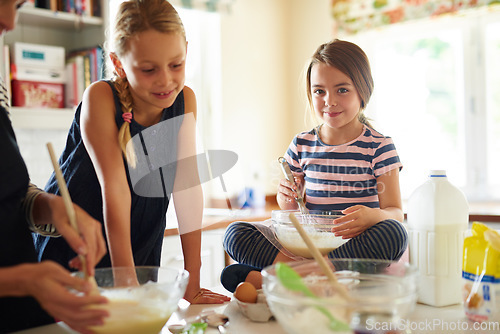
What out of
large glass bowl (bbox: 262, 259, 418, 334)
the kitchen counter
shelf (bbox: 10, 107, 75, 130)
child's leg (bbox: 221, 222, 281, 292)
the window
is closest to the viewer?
large glass bowl (bbox: 262, 259, 418, 334)

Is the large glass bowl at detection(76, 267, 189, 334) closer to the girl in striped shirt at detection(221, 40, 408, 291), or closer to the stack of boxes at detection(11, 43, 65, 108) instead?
the girl in striped shirt at detection(221, 40, 408, 291)

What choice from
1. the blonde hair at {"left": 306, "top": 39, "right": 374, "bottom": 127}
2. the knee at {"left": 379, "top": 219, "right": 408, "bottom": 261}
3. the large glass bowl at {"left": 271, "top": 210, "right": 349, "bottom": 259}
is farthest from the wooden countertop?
the knee at {"left": 379, "top": 219, "right": 408, "bottom": 261}

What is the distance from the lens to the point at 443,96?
11.3 ft

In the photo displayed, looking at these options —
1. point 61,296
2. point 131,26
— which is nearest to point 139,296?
point 61,296

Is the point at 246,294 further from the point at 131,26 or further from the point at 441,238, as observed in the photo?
the point at 131,26

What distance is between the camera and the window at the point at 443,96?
3.29 meters

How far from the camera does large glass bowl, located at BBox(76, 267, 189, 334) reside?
78cm

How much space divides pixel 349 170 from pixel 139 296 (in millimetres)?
869

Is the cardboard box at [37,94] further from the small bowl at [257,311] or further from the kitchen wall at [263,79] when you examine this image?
the small bowl at [257,311]

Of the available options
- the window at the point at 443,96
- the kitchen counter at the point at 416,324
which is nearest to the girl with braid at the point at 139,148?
the kitchen counter at the point at 416,324

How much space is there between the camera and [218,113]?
3588 mm

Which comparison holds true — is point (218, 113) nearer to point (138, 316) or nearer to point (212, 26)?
point (212, 26)

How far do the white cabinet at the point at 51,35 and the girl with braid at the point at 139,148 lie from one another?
1.17 m

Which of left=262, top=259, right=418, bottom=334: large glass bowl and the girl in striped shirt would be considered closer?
left=262, top=259, right=418, bottom=334: large glass bowl
